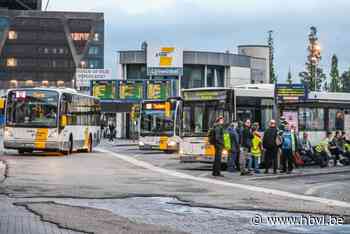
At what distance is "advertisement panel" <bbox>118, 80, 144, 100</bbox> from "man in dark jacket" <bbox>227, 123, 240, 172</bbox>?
42458 mm

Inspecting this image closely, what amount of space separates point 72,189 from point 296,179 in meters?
8.35

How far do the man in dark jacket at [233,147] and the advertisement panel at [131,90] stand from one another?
42458 millimetres

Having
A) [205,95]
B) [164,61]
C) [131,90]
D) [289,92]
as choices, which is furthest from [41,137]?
[164,61]

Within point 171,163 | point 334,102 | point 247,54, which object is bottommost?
point 171,163

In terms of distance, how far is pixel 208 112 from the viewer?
83.0 ft

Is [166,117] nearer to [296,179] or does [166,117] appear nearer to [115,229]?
[296,179]

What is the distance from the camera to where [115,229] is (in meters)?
10.6

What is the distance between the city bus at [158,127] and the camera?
127 feet

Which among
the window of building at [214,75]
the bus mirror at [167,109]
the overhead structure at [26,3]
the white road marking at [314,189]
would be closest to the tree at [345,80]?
the window of building at [214,75]

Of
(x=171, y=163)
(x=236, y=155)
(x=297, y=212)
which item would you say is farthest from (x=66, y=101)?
(x=297, y=212)

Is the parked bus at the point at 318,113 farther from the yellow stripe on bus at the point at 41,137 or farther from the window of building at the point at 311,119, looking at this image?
the yellow stripe on bus at the point at 41,137

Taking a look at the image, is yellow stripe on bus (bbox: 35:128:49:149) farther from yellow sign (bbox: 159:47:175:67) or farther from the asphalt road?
yellow sign (bbox: 159:47:175:67)

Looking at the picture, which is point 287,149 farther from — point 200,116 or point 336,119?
point 336,119

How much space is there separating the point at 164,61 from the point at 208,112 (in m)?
48.0
